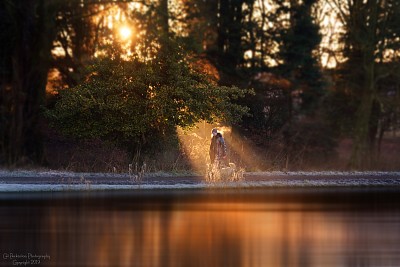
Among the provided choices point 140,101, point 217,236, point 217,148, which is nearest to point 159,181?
point 217,148

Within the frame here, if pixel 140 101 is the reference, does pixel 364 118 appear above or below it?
below

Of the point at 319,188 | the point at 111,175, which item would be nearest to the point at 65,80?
the point at 111,175

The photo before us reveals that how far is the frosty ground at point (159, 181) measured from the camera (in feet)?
98.1

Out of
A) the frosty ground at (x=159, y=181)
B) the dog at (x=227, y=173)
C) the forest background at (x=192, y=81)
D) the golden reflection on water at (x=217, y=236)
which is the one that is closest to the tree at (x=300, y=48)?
the forest background at (x=192, y=81)

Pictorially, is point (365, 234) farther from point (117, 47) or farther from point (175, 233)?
point (117, 47)

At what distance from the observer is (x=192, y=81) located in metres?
38.7

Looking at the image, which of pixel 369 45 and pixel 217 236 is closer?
pixel 217 236

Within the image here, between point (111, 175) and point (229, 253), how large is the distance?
2027 centimetres

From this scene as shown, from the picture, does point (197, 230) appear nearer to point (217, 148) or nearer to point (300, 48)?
point (217, 148)

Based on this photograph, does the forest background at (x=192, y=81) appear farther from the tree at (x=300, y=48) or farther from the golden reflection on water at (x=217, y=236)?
the golden reflection on water at (x=217, y=236)

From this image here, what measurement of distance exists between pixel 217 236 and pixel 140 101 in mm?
20822

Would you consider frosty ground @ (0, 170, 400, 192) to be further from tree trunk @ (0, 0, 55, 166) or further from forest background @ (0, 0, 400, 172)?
tree trunk @ (0, 0, 55, 166)

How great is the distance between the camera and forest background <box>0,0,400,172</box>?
127 feet

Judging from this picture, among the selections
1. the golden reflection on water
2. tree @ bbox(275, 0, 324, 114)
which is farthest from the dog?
tree @ bbox(275, 0, 324, 114)
